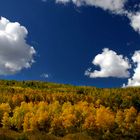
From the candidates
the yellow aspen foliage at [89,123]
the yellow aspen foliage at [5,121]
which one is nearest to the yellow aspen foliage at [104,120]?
the yellow aspen foliage at [89,123]

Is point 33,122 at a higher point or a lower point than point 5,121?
lower

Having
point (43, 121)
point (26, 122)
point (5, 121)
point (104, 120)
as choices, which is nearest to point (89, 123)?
point (104, 120)

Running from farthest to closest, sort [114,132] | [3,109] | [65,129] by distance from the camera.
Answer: [3,109]
[114,132]
[65,129]

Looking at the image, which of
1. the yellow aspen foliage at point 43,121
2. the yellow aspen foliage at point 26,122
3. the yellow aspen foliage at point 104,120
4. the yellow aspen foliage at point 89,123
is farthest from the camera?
the yellow aspen foliage at point 104,120

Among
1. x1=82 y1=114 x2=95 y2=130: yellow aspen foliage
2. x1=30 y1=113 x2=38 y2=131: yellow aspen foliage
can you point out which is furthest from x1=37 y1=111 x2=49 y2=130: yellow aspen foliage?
x1=82 y1=114 x2=95 y2=130: yellow aspen foliage

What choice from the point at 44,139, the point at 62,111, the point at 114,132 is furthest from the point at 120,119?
the point at 44,139

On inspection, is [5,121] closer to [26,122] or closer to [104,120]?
[26,122]

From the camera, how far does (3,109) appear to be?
196m

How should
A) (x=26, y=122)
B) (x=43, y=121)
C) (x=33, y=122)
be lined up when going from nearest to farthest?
(x=26, y=122) < (x=33, y=122) < (x=43, y=121)

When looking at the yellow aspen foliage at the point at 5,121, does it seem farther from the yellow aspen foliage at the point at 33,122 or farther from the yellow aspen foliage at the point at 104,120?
the yellow aspen foliage at the point at 104,120

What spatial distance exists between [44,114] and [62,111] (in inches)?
549

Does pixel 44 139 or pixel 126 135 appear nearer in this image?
pixel 44 139

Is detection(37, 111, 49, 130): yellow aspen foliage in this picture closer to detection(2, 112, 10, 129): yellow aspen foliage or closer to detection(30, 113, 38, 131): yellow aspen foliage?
detection(30, 113, 38, 131): yellow aspen foliage

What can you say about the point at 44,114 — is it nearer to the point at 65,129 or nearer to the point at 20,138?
the point at 65,129
